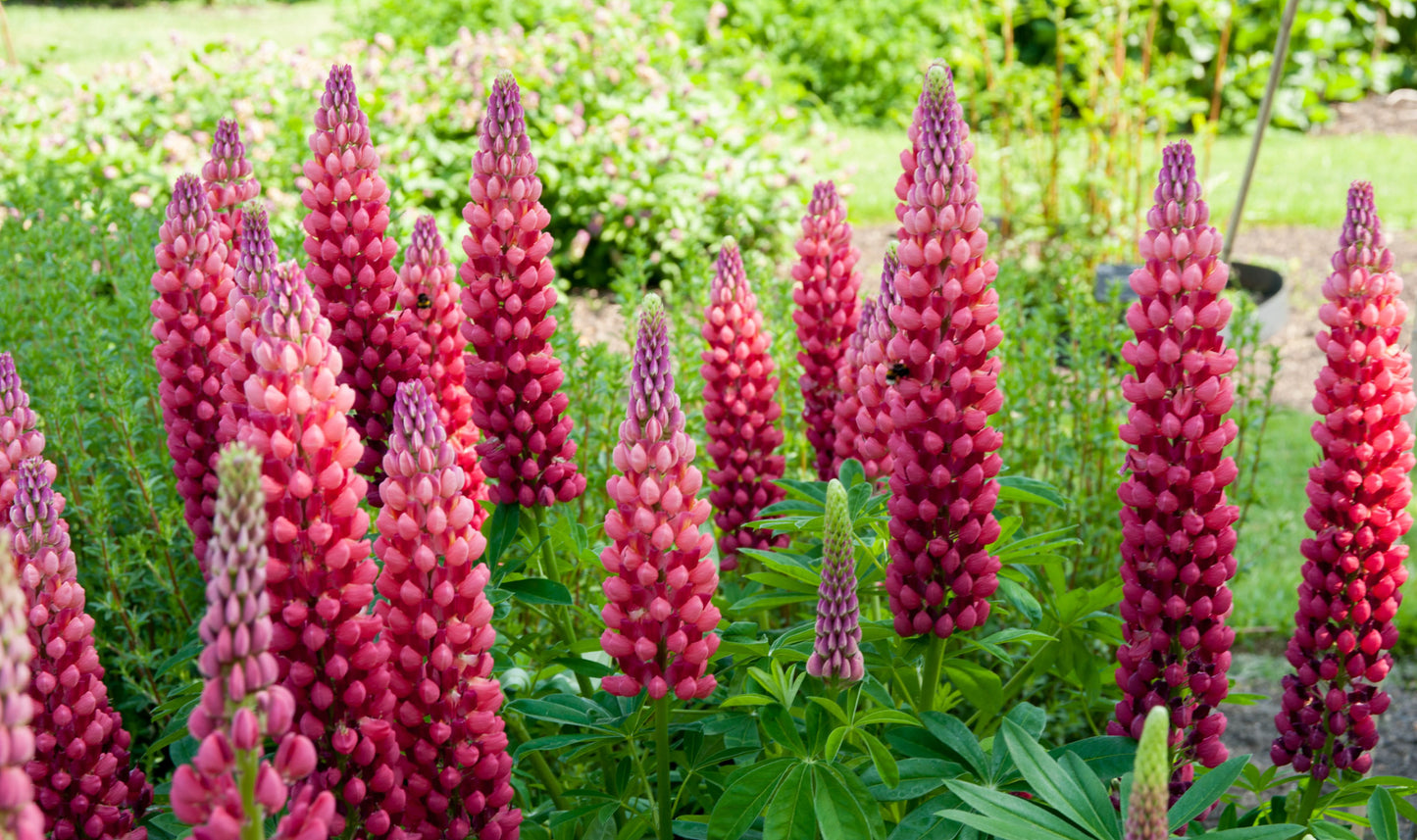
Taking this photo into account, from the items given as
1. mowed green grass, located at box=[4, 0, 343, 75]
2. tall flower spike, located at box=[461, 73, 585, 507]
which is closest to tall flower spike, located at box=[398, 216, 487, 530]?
tall flower spike, located at box=[461, 73, 585, 507]

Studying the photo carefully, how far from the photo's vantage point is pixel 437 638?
4.88 ft

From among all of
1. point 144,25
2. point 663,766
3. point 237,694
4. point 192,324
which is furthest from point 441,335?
point 144,25

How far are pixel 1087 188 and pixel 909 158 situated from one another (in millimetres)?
6157

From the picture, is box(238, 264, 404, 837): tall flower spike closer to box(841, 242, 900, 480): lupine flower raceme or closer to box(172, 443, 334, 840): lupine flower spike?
box(172, 443, 334, 840): lupine flower spike

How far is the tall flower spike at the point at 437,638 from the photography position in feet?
4.57

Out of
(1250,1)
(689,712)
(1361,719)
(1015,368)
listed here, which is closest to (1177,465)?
(1361,719)

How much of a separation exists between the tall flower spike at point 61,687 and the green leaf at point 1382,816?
5.24 ft

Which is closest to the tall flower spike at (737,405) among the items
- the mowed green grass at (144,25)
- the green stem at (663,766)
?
the green stem at (663,766)

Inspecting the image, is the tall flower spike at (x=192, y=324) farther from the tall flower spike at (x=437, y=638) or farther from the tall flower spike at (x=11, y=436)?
the tall flower spike at (x=437, y=638)

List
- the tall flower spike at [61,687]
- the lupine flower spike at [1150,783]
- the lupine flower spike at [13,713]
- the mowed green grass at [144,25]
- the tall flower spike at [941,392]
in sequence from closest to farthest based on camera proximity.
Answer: the lupine flower spike at [13,713] → the lupine flower spike at [1150,783] → the tall flower spike at [61,687] → the tall flower spike at [941,392] → the mowed green grass at [144,25]

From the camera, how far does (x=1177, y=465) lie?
173cm

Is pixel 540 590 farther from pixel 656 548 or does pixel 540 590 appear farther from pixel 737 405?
pixel 737 405

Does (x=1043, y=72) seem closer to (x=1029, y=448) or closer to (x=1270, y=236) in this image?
(x=1270, y=236)

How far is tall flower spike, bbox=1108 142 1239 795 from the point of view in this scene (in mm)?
1698
